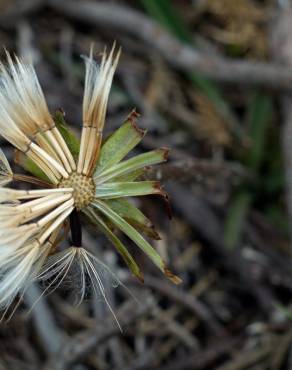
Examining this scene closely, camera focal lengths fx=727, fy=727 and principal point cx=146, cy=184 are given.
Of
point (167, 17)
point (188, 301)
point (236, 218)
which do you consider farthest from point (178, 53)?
point (188, 301)

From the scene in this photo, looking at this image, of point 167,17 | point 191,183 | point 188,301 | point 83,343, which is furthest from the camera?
point 167,17

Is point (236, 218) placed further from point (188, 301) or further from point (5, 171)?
point (5, 171)

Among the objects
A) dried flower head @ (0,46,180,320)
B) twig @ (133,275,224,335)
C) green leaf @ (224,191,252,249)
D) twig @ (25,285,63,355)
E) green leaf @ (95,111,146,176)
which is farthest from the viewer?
green leaf @ (224,191,252,249)

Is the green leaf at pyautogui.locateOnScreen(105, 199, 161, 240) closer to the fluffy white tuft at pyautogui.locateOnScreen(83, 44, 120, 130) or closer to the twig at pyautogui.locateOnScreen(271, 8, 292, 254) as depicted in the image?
the fluffy white tuft at pyautogui.locateOnScreen(83, 44, 120, 130)

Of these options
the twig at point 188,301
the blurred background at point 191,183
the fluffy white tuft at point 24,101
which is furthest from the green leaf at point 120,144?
the twig at point 188,301

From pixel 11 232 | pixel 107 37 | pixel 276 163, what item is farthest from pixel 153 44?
pixel 11 232

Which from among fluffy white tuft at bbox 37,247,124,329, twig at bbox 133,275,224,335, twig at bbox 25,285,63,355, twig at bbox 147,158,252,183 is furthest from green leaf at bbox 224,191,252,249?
fluffy white tuft at bbox 37,247,124,329

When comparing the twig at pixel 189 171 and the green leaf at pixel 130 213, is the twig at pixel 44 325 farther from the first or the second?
the green leaf at pixel 130 213
